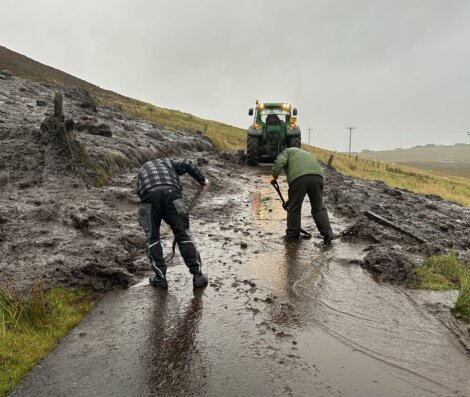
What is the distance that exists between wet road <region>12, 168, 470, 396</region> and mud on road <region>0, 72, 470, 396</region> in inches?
0.7

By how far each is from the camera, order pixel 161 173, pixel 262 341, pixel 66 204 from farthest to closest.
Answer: pixel 66 204
pixel 161 173
pixel 262 341

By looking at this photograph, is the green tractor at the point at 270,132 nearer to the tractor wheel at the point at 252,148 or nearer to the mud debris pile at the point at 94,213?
the tractor wheel at the point at 252,148

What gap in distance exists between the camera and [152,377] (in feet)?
11.8

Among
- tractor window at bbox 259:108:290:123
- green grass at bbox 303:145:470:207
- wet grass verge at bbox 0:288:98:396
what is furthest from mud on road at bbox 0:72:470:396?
green grass at bbox 303:145:470:207

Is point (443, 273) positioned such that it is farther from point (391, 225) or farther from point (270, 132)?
point (270, 132)

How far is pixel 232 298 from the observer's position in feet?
17.4

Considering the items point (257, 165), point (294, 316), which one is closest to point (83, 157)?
point (294, 316)

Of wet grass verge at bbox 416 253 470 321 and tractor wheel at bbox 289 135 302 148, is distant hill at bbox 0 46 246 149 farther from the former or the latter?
wet grass verge at bbox 416 253 470 321

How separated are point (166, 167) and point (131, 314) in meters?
1.93

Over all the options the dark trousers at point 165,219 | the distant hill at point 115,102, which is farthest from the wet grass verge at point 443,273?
the distant hill at point 115,102

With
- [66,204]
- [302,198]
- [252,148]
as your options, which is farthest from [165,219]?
[252,148]

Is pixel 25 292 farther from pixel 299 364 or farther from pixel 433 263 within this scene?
pixel 433 263

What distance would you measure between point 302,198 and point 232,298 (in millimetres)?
3114

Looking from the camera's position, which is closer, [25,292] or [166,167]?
[25,292]
